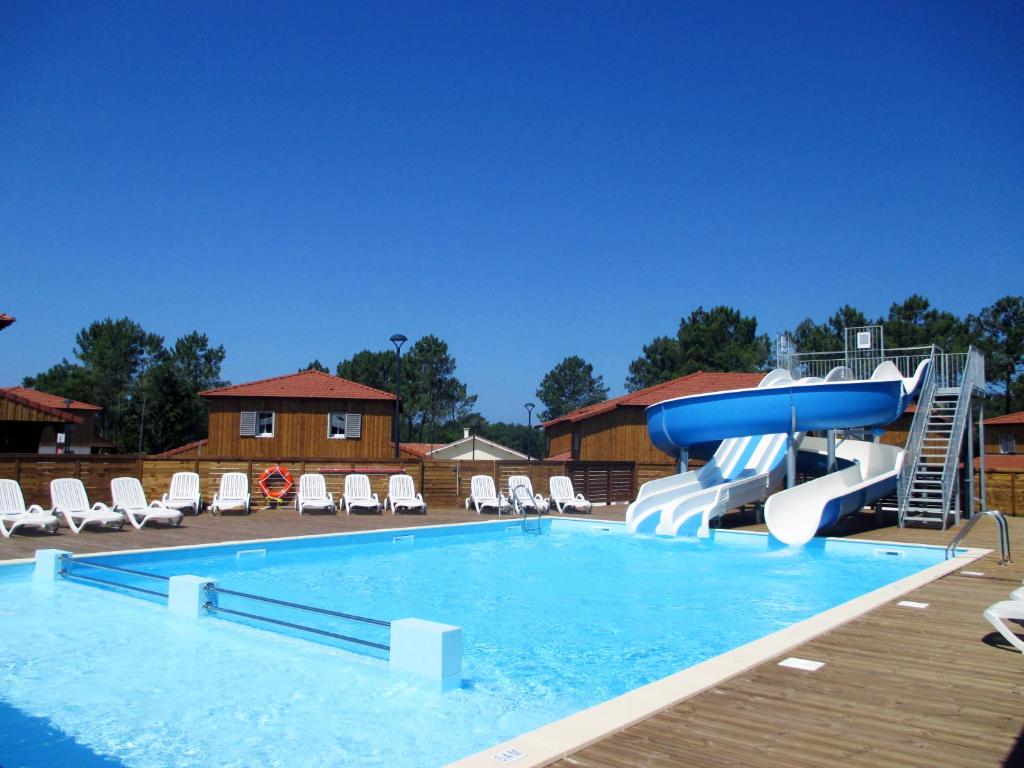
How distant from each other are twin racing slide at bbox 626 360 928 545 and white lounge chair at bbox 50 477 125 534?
9.25 metres

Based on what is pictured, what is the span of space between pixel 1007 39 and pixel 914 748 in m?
16.9

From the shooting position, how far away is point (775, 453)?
17.7 metres

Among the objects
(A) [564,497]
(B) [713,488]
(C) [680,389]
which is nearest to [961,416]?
(B) [713,488]

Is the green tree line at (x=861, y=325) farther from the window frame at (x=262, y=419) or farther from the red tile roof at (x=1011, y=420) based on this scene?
the window frame at (x=262, y=419)

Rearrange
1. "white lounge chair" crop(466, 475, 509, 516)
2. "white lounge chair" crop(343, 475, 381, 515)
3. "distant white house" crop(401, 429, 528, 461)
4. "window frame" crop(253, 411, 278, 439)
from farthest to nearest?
1. "distant white house" crop(401, 429, 528, 461)
2. "window frame" crop(253, 411, 278, 439)
3. "white lounge chair" crop(466, 475, 509, 516)
4. "white lounge chair" crop(343, 475, 381, 515)

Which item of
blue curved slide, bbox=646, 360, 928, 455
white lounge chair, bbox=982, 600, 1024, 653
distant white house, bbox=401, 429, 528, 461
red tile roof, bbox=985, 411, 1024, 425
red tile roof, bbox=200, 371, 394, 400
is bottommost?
white lounge chair, bbox=982, 600, 1024, 653

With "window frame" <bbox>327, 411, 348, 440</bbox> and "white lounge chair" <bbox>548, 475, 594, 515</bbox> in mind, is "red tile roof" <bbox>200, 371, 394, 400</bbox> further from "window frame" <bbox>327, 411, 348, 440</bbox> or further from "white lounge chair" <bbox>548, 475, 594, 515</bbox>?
"white lounge chair" <bbox>548, 475, 594, 515</bbox>

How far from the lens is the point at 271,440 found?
2912 centimetres

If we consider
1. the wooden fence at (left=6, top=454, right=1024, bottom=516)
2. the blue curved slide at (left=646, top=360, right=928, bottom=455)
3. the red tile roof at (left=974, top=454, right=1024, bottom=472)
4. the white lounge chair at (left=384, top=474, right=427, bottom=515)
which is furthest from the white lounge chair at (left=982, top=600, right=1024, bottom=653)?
the red tile roof at (left=974, top=454, right=1024, bottom=472)

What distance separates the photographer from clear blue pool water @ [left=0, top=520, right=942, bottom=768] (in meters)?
4.86

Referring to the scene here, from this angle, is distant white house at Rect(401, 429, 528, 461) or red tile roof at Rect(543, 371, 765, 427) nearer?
red tile roof at Rect(543, 371, 765, 427)

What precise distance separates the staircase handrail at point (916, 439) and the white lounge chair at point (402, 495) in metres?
9.71

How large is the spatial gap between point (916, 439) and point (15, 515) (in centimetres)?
1622

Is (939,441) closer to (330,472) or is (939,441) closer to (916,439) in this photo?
(916,439)
